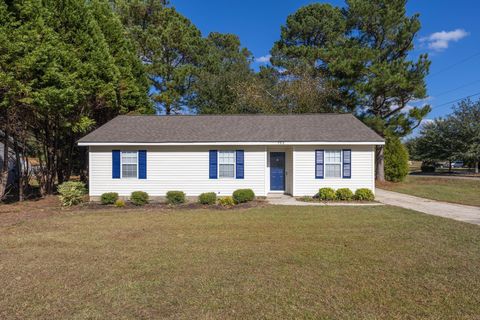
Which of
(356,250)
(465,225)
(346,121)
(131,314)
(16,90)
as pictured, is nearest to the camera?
(131,314)

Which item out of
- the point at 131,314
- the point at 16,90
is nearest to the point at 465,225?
the point at 131,314

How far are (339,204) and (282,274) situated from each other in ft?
26.9

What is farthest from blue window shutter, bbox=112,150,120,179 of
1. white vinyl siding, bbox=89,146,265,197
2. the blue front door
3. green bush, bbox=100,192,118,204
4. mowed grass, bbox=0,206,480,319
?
the blue front door

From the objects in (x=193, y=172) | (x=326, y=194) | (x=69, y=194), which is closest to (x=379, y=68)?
(x=326, y=194)

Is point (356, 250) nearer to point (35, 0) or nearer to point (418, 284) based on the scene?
point (418, 284)

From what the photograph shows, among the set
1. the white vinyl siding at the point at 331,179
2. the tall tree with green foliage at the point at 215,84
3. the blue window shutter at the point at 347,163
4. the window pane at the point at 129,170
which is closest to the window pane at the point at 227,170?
the white vinyl siding at the point at 331,179

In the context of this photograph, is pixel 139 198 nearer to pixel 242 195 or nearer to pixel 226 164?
pixel 226 164

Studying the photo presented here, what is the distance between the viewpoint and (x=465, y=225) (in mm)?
8570

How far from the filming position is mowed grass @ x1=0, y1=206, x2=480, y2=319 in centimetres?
400

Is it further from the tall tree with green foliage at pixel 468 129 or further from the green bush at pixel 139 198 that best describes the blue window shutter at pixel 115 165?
the tall tree with green foliage at pixel 468 129

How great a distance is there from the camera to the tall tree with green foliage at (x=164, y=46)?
89.1ft

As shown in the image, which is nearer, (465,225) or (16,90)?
(465,225)

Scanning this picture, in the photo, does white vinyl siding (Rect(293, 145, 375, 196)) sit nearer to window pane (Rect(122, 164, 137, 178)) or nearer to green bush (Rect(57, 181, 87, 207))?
window pane (Rect(122, 164, 137, 178))

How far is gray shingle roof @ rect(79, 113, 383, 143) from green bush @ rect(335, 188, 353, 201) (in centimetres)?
236
